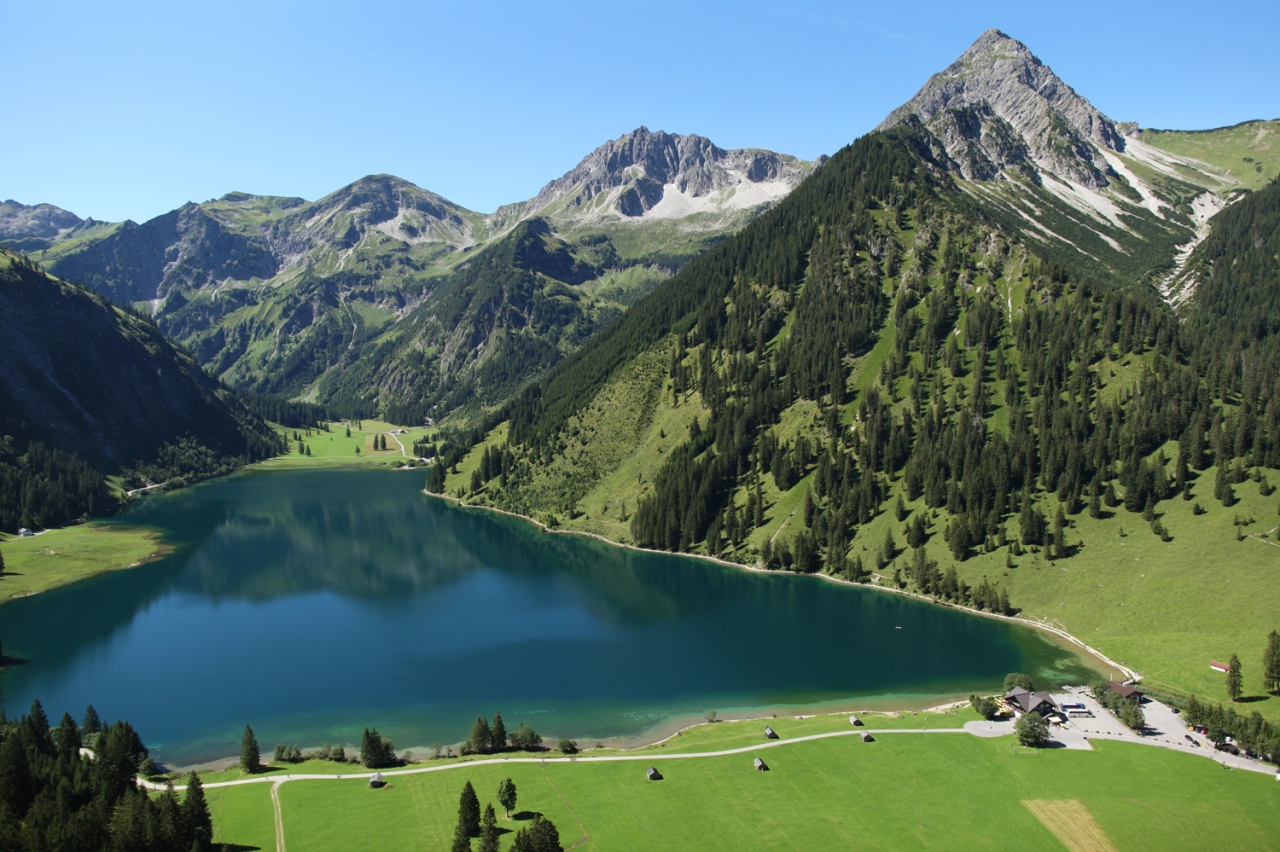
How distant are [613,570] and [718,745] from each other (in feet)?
253

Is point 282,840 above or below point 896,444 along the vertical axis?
below

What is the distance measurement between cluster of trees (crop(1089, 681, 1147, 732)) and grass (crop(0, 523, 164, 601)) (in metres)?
161

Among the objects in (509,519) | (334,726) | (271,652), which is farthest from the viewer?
(509,519)

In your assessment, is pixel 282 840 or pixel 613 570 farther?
pixel 613 570

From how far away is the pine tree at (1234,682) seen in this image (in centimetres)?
7675

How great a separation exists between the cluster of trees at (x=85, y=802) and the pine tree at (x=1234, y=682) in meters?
94.4

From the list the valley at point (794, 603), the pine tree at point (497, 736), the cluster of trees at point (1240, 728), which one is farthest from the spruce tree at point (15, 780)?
the cluster of trees at point (1240, 728)

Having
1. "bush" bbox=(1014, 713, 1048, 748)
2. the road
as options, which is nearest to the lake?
the road

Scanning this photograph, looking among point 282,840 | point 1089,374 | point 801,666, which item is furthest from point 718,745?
point 1089,374

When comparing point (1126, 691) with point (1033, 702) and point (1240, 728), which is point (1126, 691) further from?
point (1033, 702)

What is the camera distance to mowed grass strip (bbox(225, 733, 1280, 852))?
57156mm

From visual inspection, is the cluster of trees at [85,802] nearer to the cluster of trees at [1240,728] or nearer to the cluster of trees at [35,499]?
the cluster of trees at [1240,728]

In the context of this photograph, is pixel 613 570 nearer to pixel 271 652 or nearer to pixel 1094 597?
pixel 271 652

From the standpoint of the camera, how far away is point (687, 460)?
569 ft
